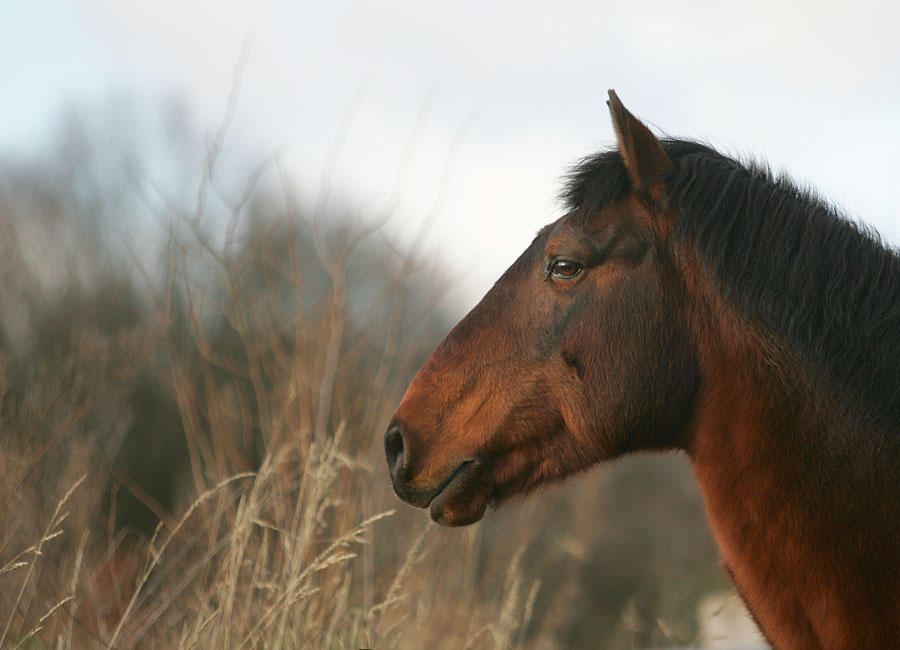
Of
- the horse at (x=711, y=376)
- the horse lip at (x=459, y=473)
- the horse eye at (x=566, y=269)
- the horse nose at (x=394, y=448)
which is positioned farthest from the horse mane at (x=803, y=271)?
the horse nose at (x=394, y=448)

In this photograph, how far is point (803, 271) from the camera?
217cm

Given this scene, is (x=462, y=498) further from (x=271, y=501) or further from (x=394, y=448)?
(x=271, y=501)

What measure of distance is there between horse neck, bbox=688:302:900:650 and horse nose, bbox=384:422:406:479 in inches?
36.3

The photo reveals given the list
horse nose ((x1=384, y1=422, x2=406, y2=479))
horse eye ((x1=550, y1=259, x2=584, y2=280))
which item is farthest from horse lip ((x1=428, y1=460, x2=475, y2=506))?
horse eye ((x1=550, y1=259, x2=584, y2=280))

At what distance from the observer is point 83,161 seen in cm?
1683

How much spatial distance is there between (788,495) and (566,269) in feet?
3.02

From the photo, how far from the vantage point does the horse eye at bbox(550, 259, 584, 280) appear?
2.47 meters

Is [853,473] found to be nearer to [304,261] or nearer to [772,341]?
[772,341]

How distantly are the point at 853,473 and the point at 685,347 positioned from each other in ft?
1.82

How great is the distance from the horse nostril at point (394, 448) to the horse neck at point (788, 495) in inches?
36.5

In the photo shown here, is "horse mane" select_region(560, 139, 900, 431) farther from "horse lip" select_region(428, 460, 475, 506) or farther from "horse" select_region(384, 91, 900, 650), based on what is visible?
"horse lip" select_region(428, 460, 475, 506)

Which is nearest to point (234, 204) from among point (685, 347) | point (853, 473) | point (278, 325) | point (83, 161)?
point (278, 325)

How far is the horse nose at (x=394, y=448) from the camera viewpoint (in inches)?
98.3

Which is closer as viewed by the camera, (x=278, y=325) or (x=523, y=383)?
(x=523, y=383)
